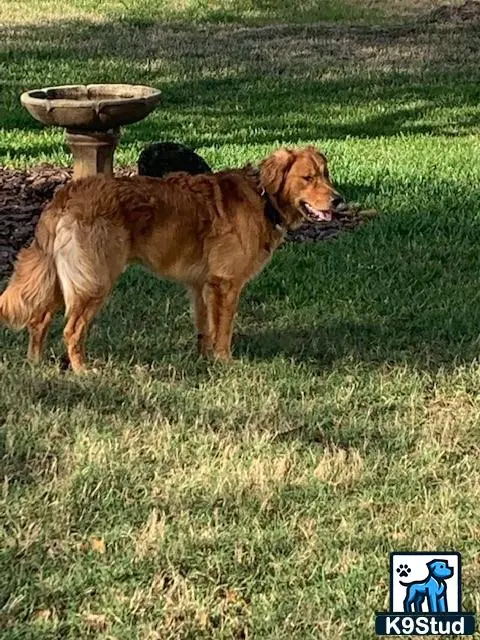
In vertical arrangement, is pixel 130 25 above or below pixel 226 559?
above

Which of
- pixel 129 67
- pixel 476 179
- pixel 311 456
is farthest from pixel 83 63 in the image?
pixel 311 456

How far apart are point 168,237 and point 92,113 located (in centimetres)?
317

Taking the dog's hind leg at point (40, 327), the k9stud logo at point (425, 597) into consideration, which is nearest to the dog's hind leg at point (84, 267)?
the dog's hind leg at point (40, 327)

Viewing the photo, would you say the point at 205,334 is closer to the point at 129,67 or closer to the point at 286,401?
the point at 286,401

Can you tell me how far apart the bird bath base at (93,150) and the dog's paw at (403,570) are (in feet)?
19.0

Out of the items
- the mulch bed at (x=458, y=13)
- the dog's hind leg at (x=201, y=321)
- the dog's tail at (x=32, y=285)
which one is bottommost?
the dog's hind leg at (x=201, y=321)

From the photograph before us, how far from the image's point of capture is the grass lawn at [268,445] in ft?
12.1

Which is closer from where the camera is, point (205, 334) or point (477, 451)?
point (477, 451)

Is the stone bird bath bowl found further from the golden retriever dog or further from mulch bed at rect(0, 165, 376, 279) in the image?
the golden retriever dog

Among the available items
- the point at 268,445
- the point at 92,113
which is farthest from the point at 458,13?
the point at 268,445

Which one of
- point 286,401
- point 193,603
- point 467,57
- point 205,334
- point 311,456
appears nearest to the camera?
point 193,603

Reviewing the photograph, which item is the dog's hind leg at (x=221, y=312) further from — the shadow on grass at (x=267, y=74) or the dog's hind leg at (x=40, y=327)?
the shadow on grass at (x=267, y=74)

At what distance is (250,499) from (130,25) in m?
21.3

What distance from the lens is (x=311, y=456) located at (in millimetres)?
4770
